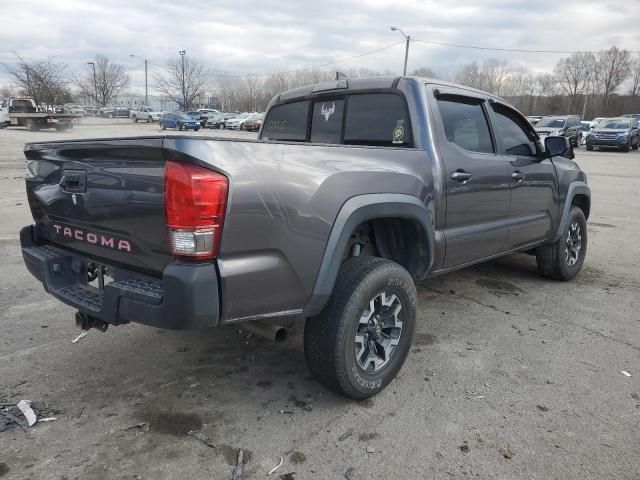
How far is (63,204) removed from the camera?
2.77 m

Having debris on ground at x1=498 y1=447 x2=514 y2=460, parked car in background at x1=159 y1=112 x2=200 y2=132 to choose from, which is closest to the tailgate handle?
debris on ground at x1=498 y1=447 x2=514 y2=460

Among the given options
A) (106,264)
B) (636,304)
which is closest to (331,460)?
(106,264)

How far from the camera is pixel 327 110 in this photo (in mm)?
3998

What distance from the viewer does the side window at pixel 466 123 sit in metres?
3.60

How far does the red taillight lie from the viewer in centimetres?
209

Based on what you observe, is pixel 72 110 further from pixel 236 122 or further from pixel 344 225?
pixel 344 225

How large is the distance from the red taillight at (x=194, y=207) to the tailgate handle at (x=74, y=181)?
719 millimetres

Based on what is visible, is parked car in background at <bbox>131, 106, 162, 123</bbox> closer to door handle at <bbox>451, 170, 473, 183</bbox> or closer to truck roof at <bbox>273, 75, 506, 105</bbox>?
truck roof at <bbox>273, 75, 506, 105</bbox>

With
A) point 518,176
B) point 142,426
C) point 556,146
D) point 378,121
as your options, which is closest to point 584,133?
point 556,146

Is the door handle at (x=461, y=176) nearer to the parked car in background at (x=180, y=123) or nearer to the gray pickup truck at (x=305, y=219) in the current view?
the gray pickup truck at (x=305, y=219)

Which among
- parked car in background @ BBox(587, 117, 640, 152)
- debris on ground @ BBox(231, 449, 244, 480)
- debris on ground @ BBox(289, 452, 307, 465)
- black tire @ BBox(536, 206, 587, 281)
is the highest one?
parked car in background @ BBox(587, 117, 640, 152)

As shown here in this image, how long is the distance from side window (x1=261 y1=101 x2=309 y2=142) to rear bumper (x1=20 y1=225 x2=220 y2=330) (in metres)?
2.11

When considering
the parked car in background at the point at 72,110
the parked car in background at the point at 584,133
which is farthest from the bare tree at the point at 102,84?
the parked car in background at the point at 584,133

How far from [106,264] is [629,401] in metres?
3.09
